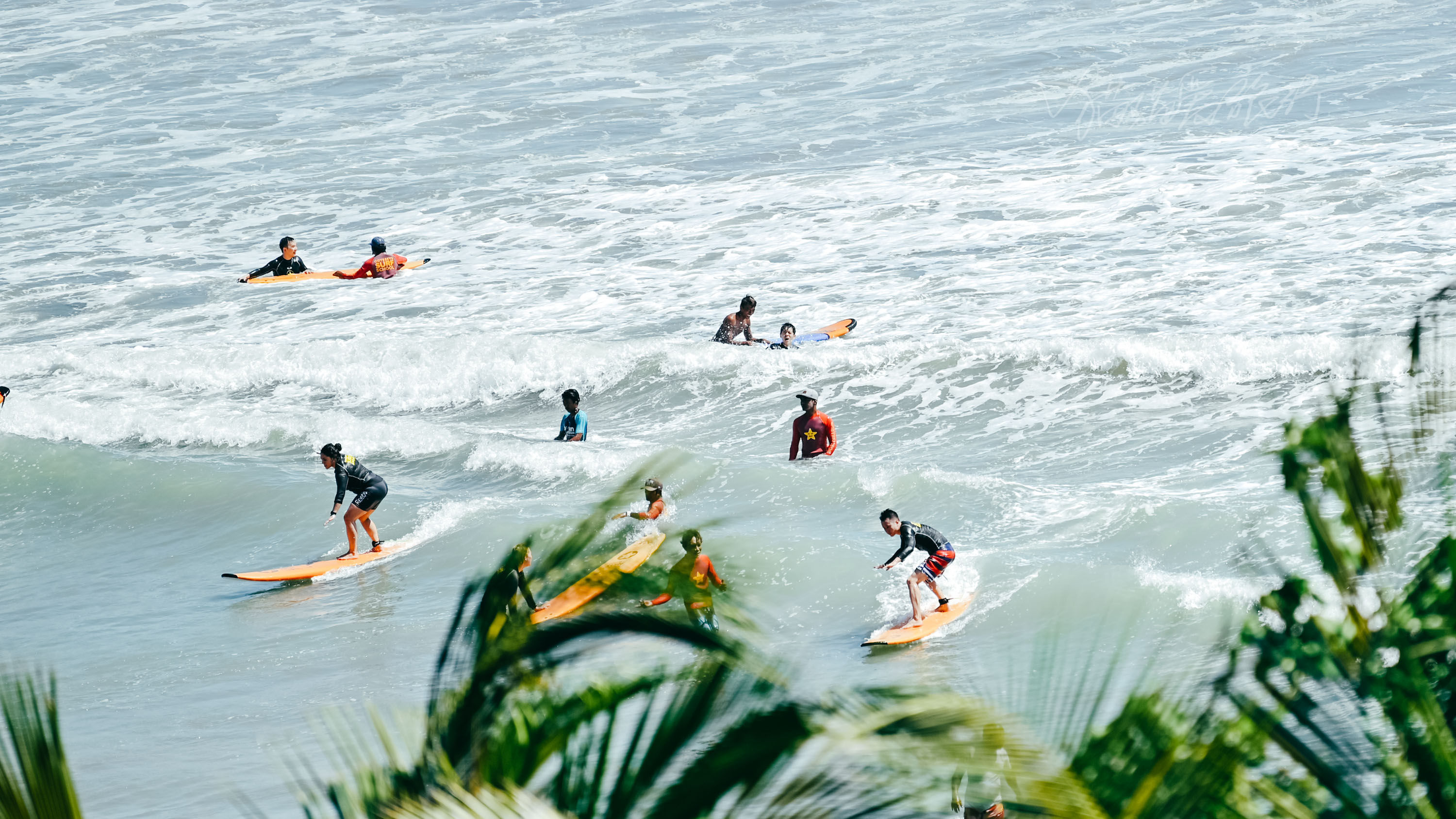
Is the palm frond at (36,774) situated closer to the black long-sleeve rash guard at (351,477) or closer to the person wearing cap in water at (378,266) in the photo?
the black long-sleeve rash guard at (351,477)

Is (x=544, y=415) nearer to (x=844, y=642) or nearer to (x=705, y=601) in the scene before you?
(x=844, y=642)

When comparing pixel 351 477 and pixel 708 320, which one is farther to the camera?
pixel 708 320

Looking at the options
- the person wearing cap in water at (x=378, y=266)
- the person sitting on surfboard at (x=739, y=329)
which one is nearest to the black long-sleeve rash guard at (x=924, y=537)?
the person sitting on surfboard at (x=739, y=329)

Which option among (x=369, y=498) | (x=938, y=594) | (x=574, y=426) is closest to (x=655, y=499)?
(x=938, y=594)

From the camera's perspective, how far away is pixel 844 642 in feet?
37.5

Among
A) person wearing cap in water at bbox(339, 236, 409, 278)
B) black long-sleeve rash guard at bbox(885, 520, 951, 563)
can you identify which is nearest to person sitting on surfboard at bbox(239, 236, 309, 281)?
person wearing cap in water at bbox(339, 236, 409, 278)

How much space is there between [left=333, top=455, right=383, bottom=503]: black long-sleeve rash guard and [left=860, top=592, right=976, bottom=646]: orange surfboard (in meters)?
5.69

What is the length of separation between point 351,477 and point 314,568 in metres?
1.02

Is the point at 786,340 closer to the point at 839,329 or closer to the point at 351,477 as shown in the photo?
the point at 839,329

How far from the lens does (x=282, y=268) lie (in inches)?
1033

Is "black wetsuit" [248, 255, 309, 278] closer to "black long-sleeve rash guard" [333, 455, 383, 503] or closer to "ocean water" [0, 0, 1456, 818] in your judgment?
"ocean water" [0, 0, 1456, 818]

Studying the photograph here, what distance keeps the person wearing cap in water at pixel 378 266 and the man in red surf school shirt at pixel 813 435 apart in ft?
41.1

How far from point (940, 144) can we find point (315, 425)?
1657 centimetres

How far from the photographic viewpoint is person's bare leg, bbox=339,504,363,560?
14188 millimetres
